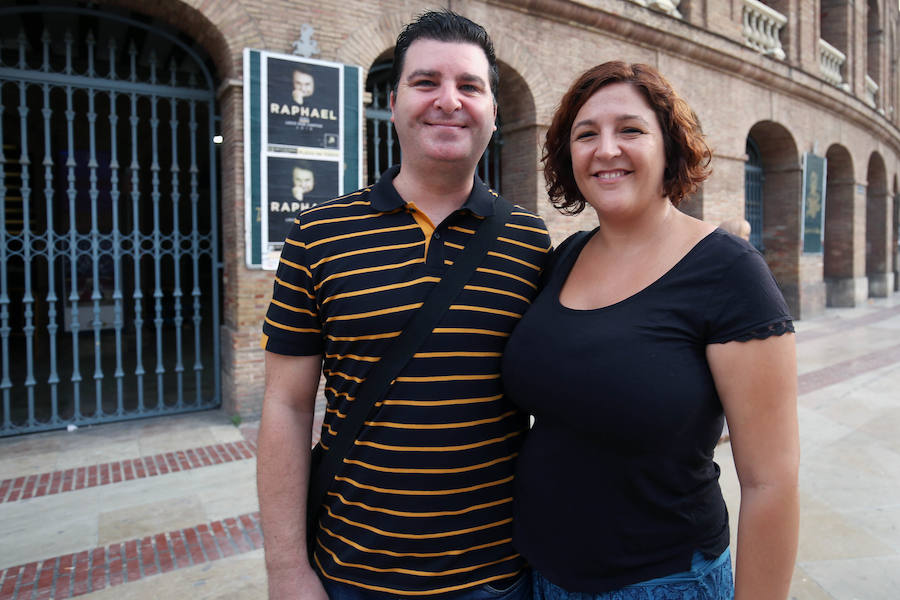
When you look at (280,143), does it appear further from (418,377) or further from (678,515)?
(678,515)

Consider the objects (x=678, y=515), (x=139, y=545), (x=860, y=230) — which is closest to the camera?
(x=678, y=515)

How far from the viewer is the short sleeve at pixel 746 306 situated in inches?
48.1

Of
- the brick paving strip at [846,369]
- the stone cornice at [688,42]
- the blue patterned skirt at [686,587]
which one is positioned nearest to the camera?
the blue patterned skirt at [686,587]

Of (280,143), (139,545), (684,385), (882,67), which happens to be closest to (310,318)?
(684,385)

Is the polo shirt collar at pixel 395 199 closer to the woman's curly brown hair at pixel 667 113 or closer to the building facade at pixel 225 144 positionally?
the woman's curly brown hair at pixel 667 113

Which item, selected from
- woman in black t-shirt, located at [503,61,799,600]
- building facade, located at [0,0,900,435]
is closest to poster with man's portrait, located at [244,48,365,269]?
building facade, located at [0,0,900,435]

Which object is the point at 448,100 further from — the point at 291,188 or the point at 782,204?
the point at 782,204

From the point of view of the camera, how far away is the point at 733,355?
1238 mm

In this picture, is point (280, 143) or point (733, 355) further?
point (280, 143)

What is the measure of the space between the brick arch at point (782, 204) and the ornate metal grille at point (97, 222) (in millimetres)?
12613

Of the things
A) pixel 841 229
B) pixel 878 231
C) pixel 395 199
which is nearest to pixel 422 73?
pixel 395 199

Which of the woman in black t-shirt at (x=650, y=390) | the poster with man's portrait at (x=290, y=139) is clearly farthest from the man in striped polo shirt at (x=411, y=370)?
the poster with man's portrait at (x=290, y=139)

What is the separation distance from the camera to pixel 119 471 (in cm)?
492

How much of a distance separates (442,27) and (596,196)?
63 cm
